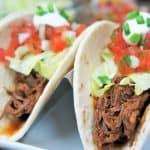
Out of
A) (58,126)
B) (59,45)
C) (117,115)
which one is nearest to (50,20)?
(59,45)

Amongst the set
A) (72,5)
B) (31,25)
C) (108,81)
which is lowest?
(72,5)

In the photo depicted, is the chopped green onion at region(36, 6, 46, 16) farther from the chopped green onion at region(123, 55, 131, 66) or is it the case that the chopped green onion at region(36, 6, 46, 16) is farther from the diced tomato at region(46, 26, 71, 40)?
the chopped green onion at region(123, 55, 131, 66)

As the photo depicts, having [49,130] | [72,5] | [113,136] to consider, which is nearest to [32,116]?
[49,130]

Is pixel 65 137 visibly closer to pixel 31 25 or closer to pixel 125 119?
pixel 125 119

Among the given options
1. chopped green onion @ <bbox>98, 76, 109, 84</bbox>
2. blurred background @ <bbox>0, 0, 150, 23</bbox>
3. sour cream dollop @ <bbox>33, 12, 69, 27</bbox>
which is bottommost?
blurred background @ <bbox>0, 0, 150, 23</bbox>

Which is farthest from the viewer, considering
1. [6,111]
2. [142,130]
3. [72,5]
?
[72,5]

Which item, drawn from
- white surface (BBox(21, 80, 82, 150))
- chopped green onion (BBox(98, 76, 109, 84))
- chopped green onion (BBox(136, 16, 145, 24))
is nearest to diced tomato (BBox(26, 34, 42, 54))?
white surface (BBox(21, 80, 82, 150))

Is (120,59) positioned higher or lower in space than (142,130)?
higher
